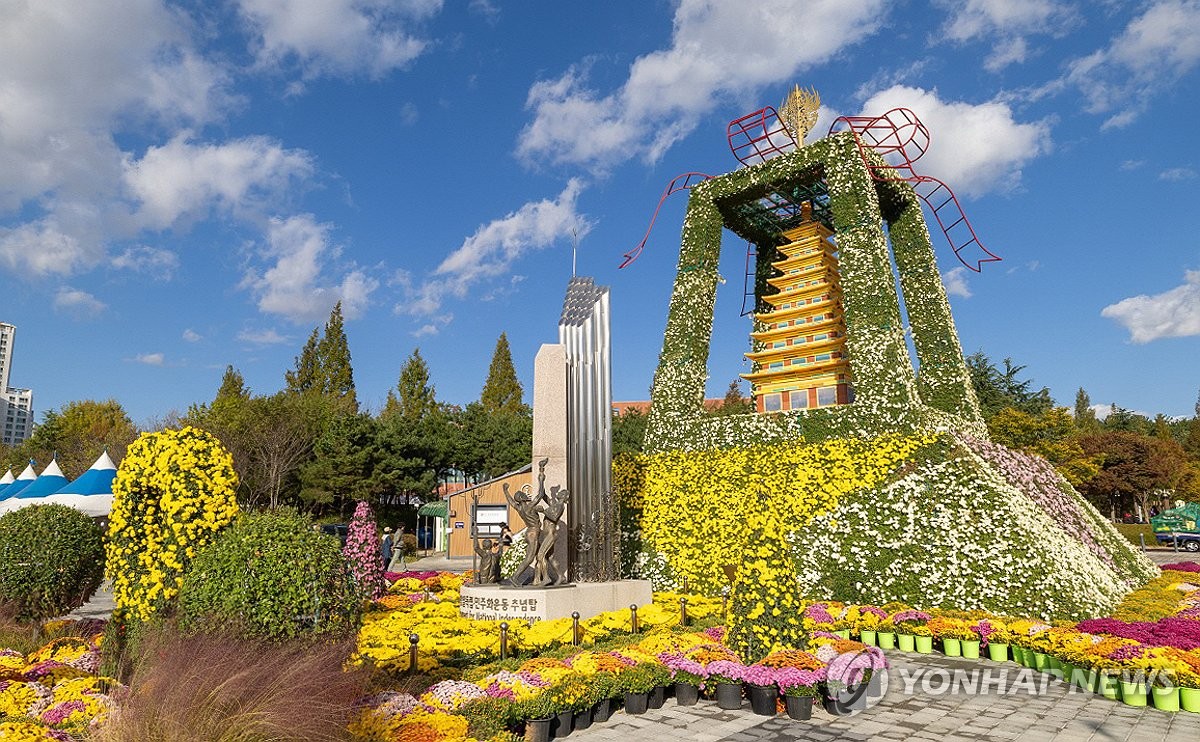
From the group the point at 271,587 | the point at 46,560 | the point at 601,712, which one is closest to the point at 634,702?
the point at 601,712

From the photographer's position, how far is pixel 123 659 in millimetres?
7625

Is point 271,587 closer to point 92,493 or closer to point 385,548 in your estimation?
point 385,548

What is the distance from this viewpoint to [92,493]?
1833 centimetres

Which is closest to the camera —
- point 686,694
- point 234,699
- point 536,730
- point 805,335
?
point 234,699

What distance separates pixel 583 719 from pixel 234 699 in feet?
12.1

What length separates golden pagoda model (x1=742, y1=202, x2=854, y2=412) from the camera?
18297 millimetres

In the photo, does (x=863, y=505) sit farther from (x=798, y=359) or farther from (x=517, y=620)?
(x=517, y=620)

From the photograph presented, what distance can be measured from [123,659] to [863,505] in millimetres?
12409

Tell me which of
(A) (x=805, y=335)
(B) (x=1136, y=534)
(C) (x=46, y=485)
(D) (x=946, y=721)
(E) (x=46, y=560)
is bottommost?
(B) (x=1136, y=534)

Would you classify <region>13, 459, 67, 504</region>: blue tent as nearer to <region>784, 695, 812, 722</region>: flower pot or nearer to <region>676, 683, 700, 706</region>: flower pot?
<region>676, 683, 700, 706</region>: flower pot

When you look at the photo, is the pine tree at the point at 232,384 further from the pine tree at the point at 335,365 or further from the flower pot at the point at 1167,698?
the flower pot at the point at 1167,698

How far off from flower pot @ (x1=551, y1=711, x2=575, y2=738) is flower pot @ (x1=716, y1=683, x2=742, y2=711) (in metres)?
1.97

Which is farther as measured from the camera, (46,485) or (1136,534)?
(1136,534)

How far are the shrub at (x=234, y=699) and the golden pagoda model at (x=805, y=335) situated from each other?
50.6 feet
